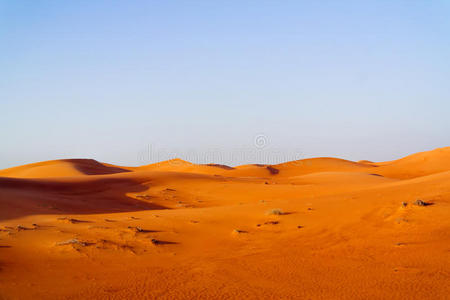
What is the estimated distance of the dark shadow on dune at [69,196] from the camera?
1528 cm

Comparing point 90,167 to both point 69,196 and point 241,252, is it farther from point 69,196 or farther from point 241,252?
point 241,252

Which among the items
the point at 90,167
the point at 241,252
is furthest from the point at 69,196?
the point at 90,167

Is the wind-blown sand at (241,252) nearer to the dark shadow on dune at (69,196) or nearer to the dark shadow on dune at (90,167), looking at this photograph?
the dark shadow on dune at (69,196)

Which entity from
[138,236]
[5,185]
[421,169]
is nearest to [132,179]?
[5,185]

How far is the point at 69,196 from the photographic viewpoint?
69.5 feet

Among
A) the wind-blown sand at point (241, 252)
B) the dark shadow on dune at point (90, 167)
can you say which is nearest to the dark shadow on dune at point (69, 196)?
the wind-blown sand at point (241, 252)

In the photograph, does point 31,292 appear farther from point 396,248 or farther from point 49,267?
point 396,248

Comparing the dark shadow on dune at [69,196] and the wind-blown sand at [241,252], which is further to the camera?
the dark shadow on dune at [69,196]

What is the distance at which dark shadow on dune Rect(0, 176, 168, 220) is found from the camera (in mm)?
15283

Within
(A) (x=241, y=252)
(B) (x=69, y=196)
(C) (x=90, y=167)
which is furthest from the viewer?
(C) (x=90, y=167)

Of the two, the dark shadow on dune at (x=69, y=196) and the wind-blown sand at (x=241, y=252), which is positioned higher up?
the dark shadow on dune at (x=69, y=196)

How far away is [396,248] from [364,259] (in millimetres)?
1042

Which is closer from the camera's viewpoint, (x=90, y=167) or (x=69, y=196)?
(x=69, y=196)

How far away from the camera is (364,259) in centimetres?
720
